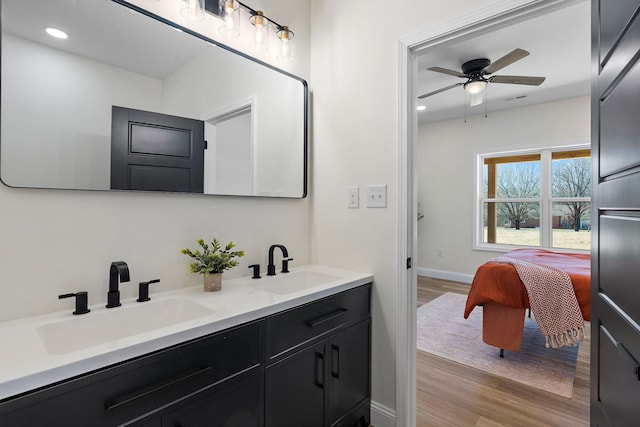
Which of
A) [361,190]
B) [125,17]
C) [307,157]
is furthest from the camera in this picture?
[307,157]

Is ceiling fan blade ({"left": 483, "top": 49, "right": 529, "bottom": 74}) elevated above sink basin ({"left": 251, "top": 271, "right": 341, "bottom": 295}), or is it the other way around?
ceiling fan blade ({"left": 483, "top": 49, "right": 529, "bottom": 74})

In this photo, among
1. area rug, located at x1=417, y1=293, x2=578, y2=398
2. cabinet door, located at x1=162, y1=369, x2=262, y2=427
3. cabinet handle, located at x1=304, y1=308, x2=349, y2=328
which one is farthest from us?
area rug, located at x1=417, y1=293, x2=578, y2=398

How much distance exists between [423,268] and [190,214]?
4.73m

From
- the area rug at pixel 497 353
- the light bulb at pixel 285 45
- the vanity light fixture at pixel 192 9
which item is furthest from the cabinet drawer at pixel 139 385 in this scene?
the area rug at pixel 497 353

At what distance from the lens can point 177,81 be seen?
150 cm

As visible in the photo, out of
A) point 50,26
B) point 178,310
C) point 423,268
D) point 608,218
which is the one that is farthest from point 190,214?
point 423,268

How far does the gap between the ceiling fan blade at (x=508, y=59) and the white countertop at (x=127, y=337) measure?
7.48 feet

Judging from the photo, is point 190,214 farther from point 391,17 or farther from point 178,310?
point 391,17

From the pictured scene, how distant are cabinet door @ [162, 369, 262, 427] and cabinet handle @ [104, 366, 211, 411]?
0.08 metres

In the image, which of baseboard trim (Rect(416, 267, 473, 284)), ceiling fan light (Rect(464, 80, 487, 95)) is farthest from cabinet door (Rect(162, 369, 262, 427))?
baseboard trim (Rect(416, 267, 473, 284))

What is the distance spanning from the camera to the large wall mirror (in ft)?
3.67

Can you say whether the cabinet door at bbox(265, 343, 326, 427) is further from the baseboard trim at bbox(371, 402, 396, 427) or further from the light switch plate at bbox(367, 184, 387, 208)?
the light switch plate at bbox(367, 184, 387, 208)

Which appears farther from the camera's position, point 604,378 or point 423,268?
point 423,268

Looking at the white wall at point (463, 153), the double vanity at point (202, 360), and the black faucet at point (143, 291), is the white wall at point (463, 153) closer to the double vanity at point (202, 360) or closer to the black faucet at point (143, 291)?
the double vanity at point (202, 360)
